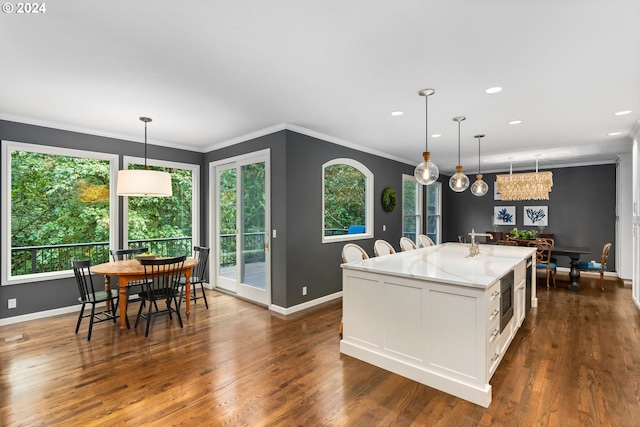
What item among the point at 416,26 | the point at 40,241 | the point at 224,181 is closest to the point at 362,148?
the point at 224,181

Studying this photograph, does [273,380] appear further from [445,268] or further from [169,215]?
[169,215]

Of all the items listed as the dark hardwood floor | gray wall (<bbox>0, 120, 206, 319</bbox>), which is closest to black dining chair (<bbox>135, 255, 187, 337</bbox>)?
the dark hardwood floor

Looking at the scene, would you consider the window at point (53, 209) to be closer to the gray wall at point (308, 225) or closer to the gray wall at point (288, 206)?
the gray wall at point (288, 206)

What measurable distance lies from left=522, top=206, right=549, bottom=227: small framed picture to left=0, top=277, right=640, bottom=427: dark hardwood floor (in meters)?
4.28

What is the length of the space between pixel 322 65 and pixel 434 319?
2.20 meters

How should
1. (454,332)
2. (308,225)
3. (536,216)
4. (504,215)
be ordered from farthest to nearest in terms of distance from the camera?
(504,215) < (536,216) < (308,225) < (454,332)

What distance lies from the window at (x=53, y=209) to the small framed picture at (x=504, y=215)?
8.49 meters

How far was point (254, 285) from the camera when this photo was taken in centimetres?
486

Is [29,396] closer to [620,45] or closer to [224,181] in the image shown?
[224,181]

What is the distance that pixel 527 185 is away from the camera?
5.95m

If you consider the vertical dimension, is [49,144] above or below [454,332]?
above

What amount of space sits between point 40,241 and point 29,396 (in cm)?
265

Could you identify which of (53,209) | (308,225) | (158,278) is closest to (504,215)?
(308,225)

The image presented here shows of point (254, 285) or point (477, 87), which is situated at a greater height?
point (477, 87)
